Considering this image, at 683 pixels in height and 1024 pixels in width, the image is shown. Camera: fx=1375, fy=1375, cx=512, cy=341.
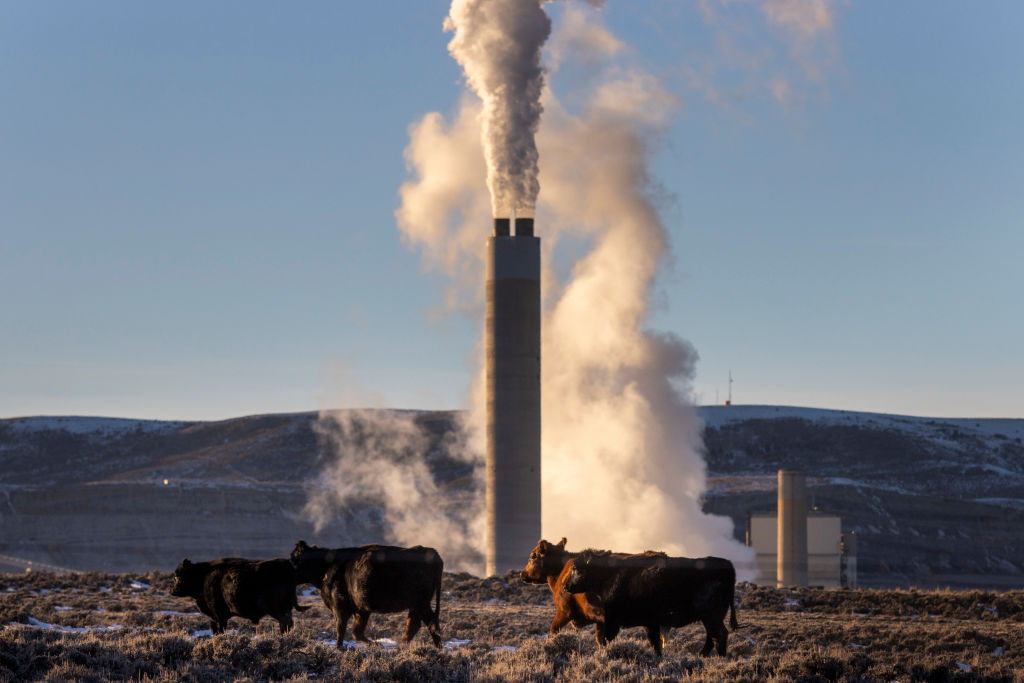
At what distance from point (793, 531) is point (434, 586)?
233ft

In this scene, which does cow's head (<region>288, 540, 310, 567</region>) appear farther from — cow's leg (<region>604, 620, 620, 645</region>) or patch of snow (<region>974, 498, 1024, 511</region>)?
patch of snow (<region>974, 498, 1024, 511</region>)

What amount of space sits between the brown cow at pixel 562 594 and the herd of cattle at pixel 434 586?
0.02m

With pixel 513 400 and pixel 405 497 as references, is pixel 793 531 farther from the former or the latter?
pixel 405 497

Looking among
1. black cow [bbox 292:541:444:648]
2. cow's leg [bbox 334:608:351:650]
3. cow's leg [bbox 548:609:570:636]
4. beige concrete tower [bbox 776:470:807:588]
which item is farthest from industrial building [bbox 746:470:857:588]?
cow's leg [bbox 548:609:570:636]

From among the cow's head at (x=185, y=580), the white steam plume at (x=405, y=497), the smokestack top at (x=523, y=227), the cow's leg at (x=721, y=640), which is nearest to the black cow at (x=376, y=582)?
the cow's head at (x=185, y=580)

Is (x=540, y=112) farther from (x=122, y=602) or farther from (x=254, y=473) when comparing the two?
(x=254, y=473)

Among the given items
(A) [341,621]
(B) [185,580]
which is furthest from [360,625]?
(B) [185,580]

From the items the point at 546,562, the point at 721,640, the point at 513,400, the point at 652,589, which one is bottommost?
the point at 721,640

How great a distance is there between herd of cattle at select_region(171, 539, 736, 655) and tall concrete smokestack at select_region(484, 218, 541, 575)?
140 feet

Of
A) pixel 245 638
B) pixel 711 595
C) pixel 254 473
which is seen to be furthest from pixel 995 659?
pixel 254 473

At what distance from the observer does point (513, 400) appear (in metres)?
70.0

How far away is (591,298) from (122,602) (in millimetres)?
51620

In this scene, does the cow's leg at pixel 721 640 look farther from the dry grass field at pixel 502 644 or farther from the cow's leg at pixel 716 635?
the dry grass field at pixel 502 644

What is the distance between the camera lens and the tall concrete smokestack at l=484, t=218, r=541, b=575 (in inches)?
2756
